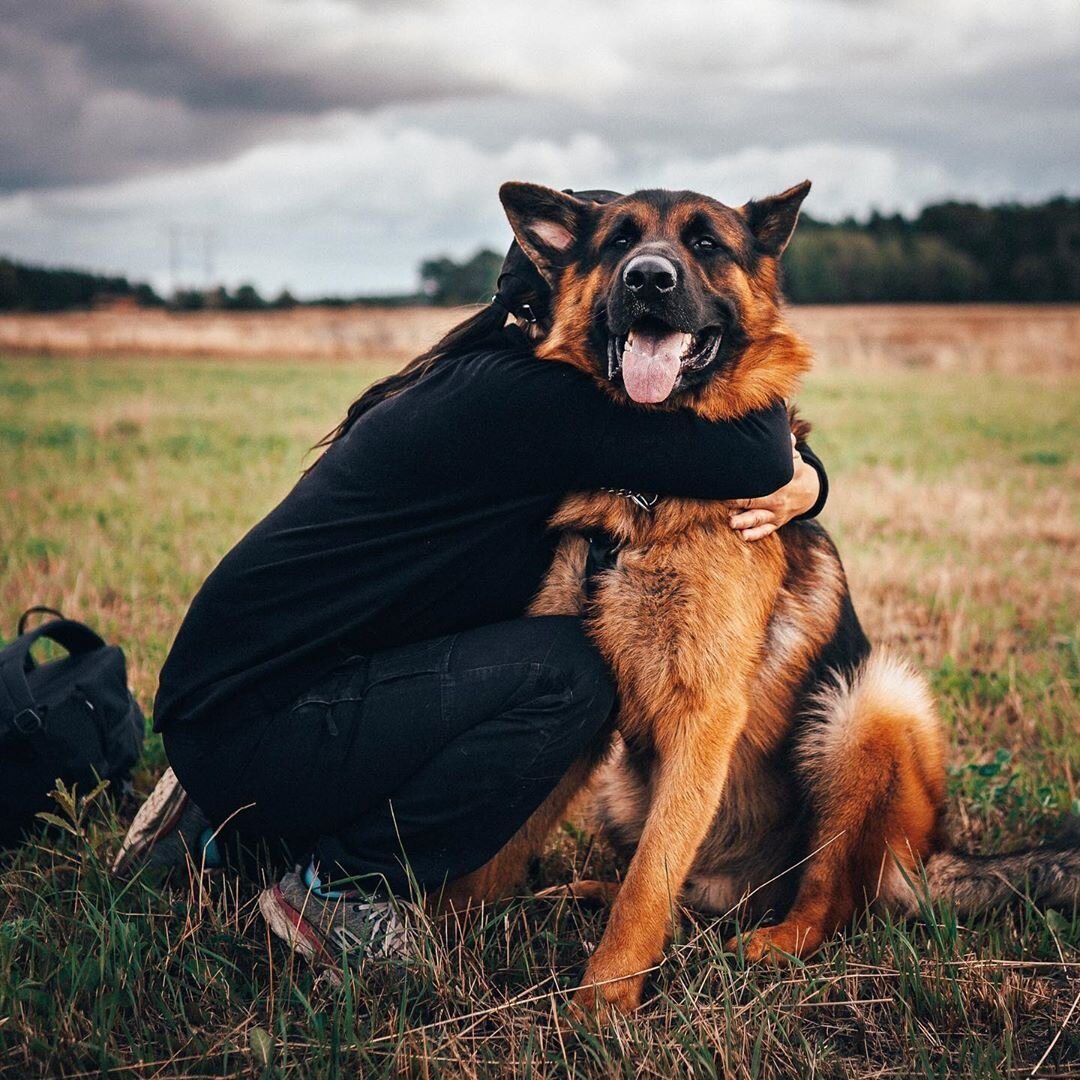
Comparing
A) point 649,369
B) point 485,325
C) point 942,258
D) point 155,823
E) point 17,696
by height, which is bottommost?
point 155,823

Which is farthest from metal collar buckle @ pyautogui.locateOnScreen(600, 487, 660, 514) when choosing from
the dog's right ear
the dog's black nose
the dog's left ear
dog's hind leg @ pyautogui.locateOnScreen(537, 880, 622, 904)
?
dog's hind leg @ pyautogui.locateOnScreen(537, 880, 622, 904)

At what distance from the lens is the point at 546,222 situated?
105 inches

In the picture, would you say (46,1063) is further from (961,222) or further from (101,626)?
(961,222)

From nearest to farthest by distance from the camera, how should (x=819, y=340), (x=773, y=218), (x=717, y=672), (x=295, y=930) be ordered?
(x=295, y=930), (x=717, y=672), (x=773, y=218), (x=819, y=340)

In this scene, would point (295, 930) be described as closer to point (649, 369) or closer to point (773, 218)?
point (649, 369)

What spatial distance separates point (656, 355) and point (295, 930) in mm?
1643

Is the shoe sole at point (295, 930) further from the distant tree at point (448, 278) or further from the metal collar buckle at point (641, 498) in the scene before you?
the distant tree at point (448, 278)

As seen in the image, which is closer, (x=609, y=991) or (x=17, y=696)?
(x=609, y=991)

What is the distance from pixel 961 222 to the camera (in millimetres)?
45969

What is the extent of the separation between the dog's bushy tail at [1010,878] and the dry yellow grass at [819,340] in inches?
790

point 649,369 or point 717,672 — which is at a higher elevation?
point 649,369

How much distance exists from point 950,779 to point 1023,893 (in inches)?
31.5

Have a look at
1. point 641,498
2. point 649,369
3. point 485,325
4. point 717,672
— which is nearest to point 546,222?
point 485,325

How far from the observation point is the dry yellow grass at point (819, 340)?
21.8 metres
